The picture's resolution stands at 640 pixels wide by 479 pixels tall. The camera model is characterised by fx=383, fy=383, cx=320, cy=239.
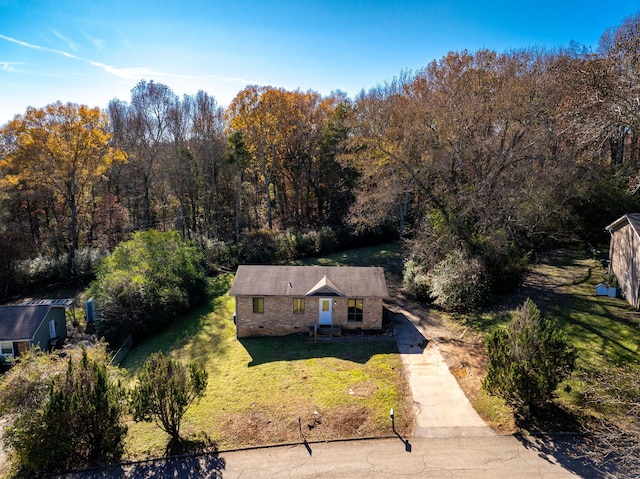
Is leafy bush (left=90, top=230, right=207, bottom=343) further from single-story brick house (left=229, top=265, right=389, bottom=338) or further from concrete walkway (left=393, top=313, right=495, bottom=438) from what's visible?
concrete walkway (left=393, top=313, right=495, bottom=438)

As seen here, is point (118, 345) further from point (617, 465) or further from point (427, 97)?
point (427, 97)

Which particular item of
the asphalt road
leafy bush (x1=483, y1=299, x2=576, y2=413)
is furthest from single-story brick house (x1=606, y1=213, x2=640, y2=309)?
the asphalt road

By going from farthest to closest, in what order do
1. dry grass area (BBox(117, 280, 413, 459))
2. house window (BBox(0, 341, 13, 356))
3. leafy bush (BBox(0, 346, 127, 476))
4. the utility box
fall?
the utility box < house window (BBox(0, 341, 13, 356)) < dry grass area (BBox(117, 280, 413, 459)) < leafy bush (BBox(0, 346, 127, 476))

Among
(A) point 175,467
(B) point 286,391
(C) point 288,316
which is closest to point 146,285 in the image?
(C) point 288,316

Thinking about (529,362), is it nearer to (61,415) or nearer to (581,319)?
(581,319)

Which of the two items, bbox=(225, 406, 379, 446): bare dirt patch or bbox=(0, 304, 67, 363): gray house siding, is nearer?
bbox=(225, 406, 379, 446): bare dirt patch

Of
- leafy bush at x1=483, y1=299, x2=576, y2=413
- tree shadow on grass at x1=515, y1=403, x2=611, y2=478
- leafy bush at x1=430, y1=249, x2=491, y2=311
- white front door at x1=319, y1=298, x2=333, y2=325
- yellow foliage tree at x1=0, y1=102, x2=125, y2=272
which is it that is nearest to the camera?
tree shadow on grass at x1=515, y1=403, x2=611, y2=478

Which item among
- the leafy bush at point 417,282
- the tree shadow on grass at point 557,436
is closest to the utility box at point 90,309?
the leafy bush at point 417,282
